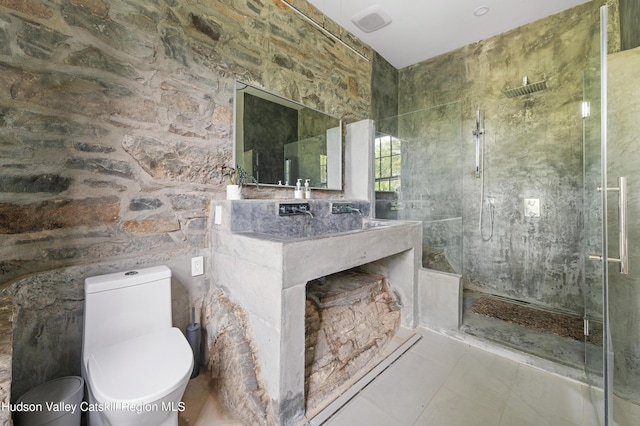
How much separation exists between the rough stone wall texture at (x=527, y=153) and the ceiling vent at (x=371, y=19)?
1132 millimetres

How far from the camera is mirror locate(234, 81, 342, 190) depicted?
1956 mm

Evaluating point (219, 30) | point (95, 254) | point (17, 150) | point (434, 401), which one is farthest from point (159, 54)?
point (434, 401)

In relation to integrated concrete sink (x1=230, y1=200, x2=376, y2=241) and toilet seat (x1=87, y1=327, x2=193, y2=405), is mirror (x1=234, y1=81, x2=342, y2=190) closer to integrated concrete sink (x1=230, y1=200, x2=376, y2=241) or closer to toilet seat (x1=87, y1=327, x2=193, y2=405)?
integrated concrete sink (x1=230, y1=200, x2=376, y2=241)

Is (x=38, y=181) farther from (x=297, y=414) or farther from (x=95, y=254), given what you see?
(x=297, y=414)

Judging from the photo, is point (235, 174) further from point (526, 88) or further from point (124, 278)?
point (526, 88)

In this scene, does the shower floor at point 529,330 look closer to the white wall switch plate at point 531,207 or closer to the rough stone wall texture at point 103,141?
the white wall switch plate at point 531,207

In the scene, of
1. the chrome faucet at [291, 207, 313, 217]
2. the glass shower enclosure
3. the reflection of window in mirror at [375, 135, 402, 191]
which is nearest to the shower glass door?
the glass shower enclosure

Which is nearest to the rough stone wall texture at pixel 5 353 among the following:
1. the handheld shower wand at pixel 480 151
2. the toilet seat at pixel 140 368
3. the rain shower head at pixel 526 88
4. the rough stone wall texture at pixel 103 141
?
the rough stone wall texture at pixel 103 141

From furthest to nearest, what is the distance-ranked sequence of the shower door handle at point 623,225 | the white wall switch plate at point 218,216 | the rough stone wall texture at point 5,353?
the white wall switch plate at point 218,216
the shower door handle at point 623,225
the rough stone wall texture at point 5,353

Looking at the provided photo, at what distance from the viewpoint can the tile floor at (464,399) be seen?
4.50 ft

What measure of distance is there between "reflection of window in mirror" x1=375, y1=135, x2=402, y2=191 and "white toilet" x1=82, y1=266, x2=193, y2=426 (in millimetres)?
2246

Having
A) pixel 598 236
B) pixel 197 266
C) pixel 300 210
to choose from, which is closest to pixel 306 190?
pixel 300 210

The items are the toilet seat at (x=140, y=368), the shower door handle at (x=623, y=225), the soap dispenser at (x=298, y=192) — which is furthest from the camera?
the soap dispenser at (x=298, y=192)

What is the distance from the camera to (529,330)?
7.30 ft
